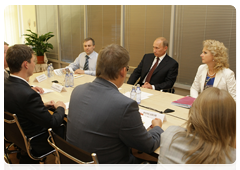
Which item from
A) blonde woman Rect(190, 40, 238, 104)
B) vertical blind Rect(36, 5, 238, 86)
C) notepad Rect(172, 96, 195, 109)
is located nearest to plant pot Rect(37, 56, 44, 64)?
vertical blind Rect(36, 5, 238, 86)

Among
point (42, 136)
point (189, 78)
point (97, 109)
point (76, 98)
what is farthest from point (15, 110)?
point (189, 78)

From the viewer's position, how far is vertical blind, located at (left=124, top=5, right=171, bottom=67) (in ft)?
14.4

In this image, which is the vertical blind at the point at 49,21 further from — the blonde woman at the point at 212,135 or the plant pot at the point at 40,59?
the blonde woman at the point at 212,135

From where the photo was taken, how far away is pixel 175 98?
8.51 feet

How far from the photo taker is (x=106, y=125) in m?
1.30

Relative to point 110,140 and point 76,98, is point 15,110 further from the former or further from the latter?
point 110,140

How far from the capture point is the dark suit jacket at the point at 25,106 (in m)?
1.78

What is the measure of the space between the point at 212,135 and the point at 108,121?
0.60m

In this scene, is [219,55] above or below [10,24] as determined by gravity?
below

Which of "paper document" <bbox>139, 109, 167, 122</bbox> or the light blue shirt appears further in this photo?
the light blue shirt

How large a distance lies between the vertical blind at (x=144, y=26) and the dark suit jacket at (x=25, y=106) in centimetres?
326

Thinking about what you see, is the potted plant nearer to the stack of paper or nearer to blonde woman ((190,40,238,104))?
blonde woman ((190,40,238,104))

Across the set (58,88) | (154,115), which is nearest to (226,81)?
(154,115)

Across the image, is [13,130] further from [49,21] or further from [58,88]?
[49,21]
